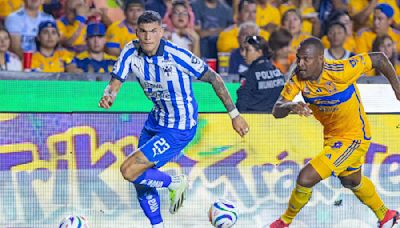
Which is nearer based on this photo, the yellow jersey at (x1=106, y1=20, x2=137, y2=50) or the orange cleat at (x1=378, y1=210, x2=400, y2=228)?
the orange cleat at (x1=378, y1=210, x2=400, y2=228)

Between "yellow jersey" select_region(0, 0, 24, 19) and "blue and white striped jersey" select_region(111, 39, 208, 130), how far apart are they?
486 centimetres

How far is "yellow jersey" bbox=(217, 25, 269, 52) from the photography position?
15336 millimetres

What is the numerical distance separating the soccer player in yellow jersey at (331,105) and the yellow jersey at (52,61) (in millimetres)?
4435

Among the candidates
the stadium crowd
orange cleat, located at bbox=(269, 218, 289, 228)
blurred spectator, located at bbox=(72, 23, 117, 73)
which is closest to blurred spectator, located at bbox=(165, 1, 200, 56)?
the stadium crowd

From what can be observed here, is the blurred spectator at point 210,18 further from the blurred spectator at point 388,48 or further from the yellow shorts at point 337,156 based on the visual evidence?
the yellow shorts at point 337,156

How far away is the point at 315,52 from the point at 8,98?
3.68 m

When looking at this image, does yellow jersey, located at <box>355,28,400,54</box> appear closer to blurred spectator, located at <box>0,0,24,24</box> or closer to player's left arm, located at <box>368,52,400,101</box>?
→ blurred spectator, located at <box>0,0,24,24</box>

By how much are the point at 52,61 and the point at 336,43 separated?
401cm

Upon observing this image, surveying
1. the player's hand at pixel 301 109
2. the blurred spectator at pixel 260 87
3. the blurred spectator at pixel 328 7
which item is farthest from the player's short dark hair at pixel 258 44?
the blurred spectator at pixel 328 7

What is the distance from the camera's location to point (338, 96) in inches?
434

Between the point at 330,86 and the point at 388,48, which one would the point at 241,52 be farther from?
the point at 330,86

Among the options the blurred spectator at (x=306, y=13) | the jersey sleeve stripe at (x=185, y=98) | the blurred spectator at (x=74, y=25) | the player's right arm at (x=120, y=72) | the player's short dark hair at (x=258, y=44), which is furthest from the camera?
the blurred spectator at (x=306, y=13)

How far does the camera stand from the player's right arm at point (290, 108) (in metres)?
10.3

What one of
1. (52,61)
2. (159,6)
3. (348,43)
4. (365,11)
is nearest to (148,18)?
(52,61)
